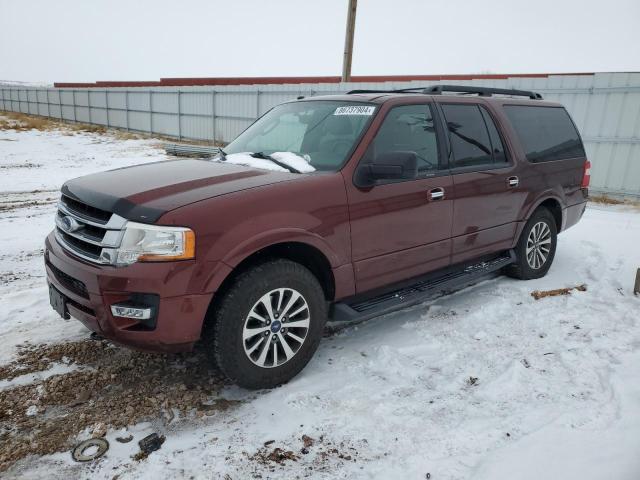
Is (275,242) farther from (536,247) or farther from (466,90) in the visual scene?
(536,247)

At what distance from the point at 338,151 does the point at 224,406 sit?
6.33ft

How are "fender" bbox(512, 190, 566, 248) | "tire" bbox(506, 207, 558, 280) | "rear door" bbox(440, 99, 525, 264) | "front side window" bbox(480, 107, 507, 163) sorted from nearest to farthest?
"rear door" bbox(440, 99, 525, 264), "front side window" bbox(480, 107, 507, 163), "fender" bbox(512, 190, 566, 248), "tire" bbox(506, 207, 558, 280)

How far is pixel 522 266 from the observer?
17.1ft

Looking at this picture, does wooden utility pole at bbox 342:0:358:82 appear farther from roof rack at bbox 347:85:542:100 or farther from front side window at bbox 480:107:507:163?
front side window at bbox 480:107:507:163

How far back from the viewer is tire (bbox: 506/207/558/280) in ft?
16.8

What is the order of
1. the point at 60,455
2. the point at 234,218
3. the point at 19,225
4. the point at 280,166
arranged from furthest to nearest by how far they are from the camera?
the point at 19,225, the point at 280,166, the point at 234,218, the point at 60,455

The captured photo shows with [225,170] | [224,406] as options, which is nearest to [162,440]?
[224,406]

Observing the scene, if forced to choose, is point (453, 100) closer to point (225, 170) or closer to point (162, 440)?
point (225, 170)

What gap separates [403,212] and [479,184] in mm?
1054

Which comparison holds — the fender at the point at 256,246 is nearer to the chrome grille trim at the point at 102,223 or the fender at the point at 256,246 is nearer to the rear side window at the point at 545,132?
the chrome grille trim at the point at 102,223

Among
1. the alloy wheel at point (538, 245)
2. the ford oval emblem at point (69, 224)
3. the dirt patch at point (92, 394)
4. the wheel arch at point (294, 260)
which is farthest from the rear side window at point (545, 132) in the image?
the ford oval emblem at point (69, 224)

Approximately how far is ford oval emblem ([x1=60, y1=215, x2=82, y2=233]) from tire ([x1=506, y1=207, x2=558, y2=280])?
420cm

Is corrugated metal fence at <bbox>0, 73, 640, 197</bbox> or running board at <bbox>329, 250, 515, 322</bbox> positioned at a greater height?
corrugated metal fence at <bbox>0, 73, 640, 197</bbox>

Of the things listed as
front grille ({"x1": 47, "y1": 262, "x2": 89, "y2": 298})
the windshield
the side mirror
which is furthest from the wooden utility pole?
front grille ({"x1": 47, "y1": 262, "x2": 89, "y2": 298})
